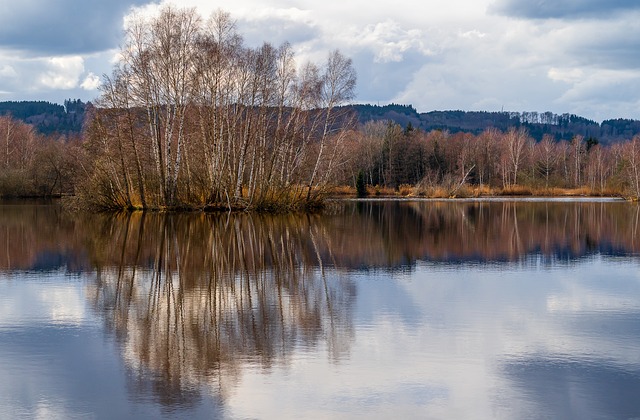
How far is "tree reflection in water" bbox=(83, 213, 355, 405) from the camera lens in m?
9.32

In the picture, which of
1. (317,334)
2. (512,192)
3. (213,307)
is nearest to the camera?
(317,334)

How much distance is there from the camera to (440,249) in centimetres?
2441

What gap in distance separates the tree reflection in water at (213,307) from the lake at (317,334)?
0.04 m

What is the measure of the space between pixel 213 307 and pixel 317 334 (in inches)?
107

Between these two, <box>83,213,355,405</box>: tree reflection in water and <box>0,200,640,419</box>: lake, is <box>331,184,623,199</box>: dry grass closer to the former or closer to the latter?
<box>83,213,355,405</box>: tree reflection in water

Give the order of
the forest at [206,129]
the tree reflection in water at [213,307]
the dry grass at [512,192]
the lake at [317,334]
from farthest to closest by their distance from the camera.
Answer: the dry grass at [512,192] → the forest at [206,129] → the tree reflection in water at [213,307] → the lake at [317,334]

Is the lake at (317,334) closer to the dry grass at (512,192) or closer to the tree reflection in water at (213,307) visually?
the tree reflection in water at (213,307)

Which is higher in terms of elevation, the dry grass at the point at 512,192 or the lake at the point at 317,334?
the lake at the point at 317,334

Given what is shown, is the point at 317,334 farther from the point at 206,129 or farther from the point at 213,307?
the point at 206,129

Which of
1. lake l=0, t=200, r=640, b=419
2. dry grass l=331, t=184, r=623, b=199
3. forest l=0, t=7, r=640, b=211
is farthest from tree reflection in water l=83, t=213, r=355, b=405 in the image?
dry grass l=331, t=184, r=623, b=199

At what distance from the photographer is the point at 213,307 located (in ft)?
42.9

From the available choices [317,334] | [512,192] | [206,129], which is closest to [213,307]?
[317,334]

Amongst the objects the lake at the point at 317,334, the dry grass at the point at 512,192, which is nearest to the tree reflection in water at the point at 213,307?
the lake at the point at 317,334

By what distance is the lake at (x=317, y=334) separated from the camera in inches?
314
